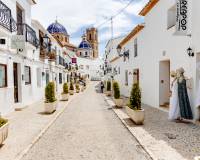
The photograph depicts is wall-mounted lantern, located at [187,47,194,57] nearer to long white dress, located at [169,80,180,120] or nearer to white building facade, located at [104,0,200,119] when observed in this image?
white building facade, located at [104,0,200,119]

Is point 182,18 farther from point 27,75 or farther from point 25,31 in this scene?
point 27,75

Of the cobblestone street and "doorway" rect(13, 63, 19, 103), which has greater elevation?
"doorway" rect(13, 63, 19, 103)

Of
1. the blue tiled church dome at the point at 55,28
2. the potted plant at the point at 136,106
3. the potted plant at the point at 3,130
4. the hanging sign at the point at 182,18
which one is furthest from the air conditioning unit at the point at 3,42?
the blue tiled church dome at the point at 55,28

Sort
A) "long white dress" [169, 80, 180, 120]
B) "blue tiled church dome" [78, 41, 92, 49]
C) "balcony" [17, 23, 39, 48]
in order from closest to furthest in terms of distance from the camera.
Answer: "long white dress" [169, 80, 180, 120]
"balcony" [17, 23, 39, 48]
"blue tiled church dome" [78, 41, 92, 49]

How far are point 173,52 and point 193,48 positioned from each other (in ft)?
5.72

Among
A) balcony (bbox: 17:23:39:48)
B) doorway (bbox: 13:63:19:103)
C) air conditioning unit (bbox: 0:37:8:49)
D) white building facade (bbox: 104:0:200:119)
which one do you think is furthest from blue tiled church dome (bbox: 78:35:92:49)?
air conditioning unit (bbox: 0:37:8:49)

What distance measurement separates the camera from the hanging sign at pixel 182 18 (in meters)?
8.34

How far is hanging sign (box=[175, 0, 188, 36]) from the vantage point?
27.4ft

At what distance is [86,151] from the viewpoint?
17.9 feet

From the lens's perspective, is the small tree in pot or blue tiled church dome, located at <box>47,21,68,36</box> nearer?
the small tree in pot

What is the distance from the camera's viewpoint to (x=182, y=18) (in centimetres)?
842

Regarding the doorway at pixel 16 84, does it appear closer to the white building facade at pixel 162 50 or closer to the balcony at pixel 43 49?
the balcony at pixel 43 49

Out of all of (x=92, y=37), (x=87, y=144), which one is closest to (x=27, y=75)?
(x=87, y=144)

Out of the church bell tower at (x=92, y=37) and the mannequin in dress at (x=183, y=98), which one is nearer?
the mannequin in dress at (x=183, y=98)
